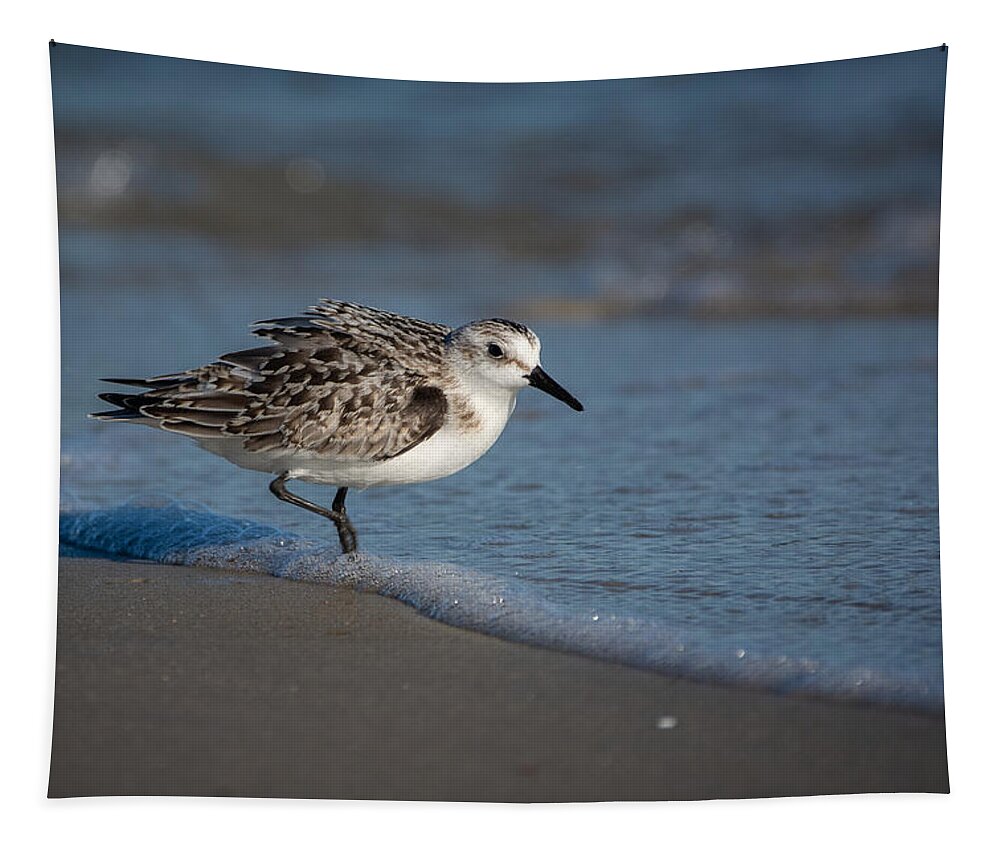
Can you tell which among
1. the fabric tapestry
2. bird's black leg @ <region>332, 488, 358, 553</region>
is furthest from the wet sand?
bird's black leg @ <region>332, 488, 358, 553</region>

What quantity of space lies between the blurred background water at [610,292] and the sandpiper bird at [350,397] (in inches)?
9.4

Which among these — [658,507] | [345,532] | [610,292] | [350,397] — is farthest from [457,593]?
[610,292]

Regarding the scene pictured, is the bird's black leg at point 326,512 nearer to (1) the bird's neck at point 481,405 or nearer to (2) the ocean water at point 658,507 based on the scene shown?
(2) the ocean water at point 658,507

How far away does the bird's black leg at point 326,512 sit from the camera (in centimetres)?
341

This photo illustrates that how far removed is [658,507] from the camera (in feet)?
12.0

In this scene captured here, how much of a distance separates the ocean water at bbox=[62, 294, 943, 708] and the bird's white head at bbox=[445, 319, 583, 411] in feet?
1.35

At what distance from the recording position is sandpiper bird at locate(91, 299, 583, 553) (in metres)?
3.26

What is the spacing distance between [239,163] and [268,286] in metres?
0.36

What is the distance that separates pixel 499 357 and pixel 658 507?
63 cm

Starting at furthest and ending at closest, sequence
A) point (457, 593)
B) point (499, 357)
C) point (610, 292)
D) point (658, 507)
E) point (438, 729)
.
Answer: point (610, 292)
point (658, 507)
point (499, 357)
point (457, 593)
point (438, 729)

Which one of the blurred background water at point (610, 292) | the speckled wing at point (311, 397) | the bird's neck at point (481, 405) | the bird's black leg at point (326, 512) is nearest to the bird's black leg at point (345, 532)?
the bird's black leg at point (326, 512)

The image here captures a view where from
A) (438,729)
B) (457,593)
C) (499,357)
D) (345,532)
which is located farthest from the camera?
(345,532)

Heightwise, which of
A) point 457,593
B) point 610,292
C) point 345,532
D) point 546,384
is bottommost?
point 457,593

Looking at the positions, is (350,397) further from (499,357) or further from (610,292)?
(610,292)
